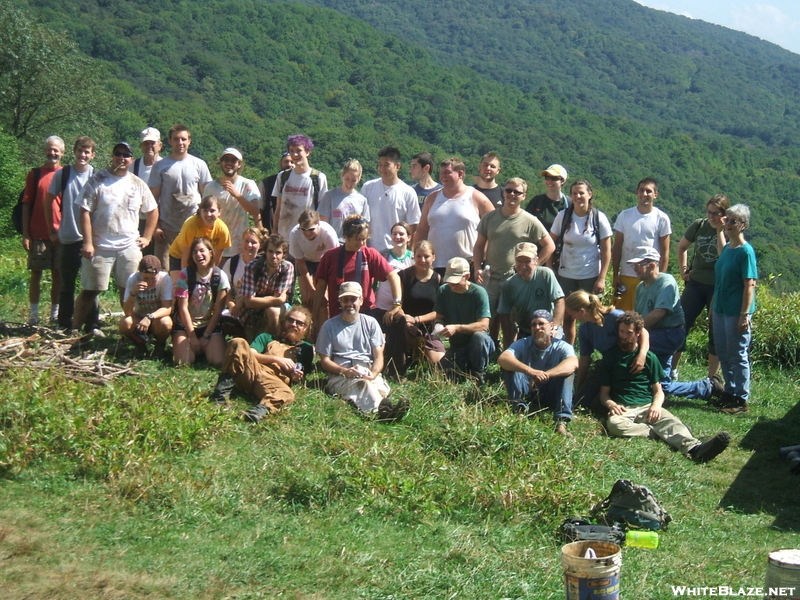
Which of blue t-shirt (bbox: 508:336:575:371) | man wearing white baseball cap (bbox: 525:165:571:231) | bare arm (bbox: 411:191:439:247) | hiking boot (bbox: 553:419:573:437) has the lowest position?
hiking boot (bbox: 553:419:573:437)

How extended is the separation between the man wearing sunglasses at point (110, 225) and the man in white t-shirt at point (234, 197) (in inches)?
26.9

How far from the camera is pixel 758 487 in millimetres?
6281

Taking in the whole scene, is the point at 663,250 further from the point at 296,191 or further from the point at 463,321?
the point at 296,191

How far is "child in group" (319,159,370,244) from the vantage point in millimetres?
8602

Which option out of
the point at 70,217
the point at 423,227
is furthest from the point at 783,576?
the point at 70,217

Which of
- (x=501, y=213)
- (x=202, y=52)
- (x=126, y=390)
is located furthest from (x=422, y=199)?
(x=202, y=52)

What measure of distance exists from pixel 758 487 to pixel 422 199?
436 centimetres

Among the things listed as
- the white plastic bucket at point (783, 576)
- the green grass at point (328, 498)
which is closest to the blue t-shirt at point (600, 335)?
the green grass at point (328, 498)

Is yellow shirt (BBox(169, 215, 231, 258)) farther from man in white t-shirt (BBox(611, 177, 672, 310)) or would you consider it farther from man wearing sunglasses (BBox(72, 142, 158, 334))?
man in white t-shirt (BBox(611, 177, 672, 310))

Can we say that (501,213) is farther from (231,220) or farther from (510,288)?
(231,220)

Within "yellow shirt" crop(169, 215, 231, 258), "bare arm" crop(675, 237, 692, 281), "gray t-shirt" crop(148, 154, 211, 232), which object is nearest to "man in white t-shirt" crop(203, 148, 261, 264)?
"gray t-shirt" crop(148, 154, 211, 232)

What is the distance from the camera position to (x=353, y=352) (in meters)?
7.30

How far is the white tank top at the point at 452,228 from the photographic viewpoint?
854cm

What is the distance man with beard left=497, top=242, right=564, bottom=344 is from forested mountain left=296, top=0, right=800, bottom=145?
103 m
